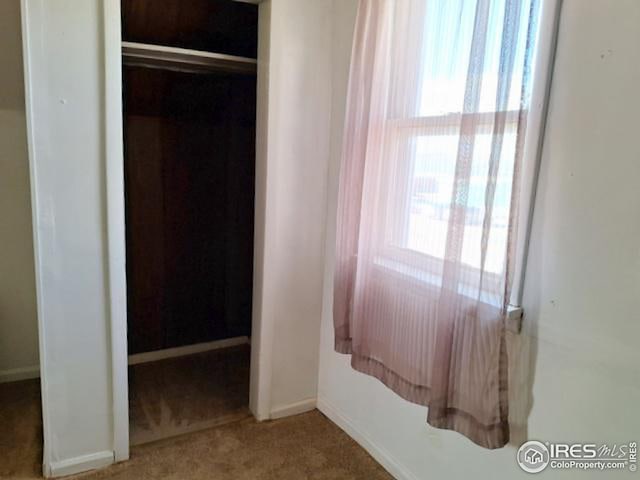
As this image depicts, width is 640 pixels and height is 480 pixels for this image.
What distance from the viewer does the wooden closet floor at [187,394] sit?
2459 mm

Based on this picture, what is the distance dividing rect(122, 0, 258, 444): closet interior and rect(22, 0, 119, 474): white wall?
1.62ft

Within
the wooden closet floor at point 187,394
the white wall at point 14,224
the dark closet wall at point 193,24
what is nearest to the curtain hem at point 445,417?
the wooden closet floor at point 187,394

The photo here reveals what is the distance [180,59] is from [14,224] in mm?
1333

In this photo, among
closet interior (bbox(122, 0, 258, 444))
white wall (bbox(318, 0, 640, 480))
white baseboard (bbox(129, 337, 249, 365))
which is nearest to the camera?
white wall (bbox(318, 0, 640, 480))

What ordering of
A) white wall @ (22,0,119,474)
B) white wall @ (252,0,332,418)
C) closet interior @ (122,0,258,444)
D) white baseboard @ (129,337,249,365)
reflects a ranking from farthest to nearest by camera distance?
white baseboard @ (129,337,249,365), closet interior @ (122,0,258,444), white wall @ (252,0,332,418), white wall @ (22,0,119,474)

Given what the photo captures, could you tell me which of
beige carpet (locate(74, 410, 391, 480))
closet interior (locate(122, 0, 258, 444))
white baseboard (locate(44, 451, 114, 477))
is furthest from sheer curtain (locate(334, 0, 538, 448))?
white baseboard (locate(44, 451, 114, 477))

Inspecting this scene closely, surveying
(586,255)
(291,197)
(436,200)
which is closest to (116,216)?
(291,197)

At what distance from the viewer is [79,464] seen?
2.08 meters

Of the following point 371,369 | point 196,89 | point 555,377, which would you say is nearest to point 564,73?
point 555,377

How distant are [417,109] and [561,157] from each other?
59 cm

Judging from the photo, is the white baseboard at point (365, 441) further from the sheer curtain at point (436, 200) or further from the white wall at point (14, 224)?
the white wall at point (14, 224)

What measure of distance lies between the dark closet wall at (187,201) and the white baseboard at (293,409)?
3.46ft

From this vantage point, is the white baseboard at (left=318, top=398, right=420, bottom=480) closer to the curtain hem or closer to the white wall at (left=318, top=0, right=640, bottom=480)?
the curtain hem

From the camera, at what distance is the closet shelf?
2.32 meters
